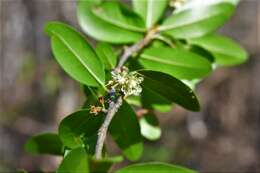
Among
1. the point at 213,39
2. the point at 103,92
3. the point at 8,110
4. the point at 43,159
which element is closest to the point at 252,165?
the point at 43,159

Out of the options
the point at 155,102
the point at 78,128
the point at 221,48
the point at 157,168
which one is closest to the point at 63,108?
the point at 221,48

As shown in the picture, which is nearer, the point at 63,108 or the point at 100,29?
the point at 100,29

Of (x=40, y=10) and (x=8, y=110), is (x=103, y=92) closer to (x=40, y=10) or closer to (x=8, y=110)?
(x=40, y=10)

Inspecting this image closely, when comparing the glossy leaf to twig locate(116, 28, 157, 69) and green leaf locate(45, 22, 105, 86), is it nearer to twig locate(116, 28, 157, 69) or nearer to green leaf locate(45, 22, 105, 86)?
twig locate(116, 28, 157, 69)

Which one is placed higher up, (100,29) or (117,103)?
(100,29)

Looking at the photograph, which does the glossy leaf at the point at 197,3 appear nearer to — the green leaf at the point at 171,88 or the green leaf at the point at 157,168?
the green leaf at the point at 171,88

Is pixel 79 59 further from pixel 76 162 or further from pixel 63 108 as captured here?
pixel 63 108

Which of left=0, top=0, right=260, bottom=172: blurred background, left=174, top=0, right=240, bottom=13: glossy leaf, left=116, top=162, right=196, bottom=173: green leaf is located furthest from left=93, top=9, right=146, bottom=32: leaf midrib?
left=0, top=0, right=260, bottom=172: blurred background
